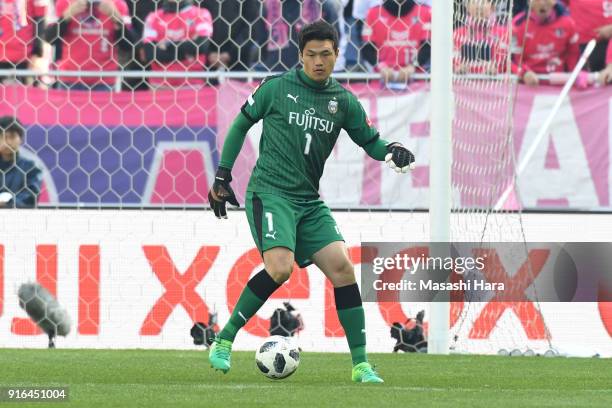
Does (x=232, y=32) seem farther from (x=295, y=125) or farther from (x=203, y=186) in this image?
(x=295, y=125)

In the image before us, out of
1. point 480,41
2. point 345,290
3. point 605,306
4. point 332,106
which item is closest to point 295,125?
point 332,106

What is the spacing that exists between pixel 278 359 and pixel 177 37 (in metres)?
4.86

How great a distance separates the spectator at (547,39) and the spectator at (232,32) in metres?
2.48

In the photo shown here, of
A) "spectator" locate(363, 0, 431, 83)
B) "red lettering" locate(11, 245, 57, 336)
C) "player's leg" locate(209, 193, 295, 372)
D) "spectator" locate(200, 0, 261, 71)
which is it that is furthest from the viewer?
"spectator" locate(200, 0, 261, 71)

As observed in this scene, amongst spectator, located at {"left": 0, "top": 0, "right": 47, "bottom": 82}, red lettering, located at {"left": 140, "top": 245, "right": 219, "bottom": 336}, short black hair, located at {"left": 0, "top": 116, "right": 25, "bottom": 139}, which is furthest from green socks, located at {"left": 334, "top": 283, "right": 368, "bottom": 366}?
spectator, located at {"left": 0, "top": 0, "right": 47, "bottom": 82}

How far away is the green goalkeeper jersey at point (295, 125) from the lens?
22.5 feet

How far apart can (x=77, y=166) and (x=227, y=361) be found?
12.9ft

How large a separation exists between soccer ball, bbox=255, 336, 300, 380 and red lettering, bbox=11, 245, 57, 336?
11.2 ft

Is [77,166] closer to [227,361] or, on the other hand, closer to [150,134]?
[150,134]

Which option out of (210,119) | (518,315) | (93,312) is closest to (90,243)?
(93,312)

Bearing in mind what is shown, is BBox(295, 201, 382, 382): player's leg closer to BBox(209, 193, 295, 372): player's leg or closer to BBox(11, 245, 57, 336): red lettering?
BBox(209, 193, 295, 372): player's leg

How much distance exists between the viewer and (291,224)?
6.79 metres

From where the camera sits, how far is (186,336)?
973 centimetres

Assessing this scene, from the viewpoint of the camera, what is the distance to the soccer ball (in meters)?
6.67
